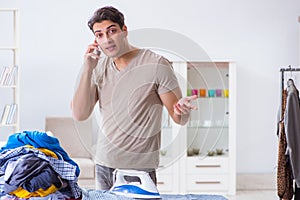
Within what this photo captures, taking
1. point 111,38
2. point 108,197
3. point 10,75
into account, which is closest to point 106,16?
point 111,38

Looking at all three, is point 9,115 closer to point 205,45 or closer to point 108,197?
point 205,45

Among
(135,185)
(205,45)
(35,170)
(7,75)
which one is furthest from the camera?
(205,45)

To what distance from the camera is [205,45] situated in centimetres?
564

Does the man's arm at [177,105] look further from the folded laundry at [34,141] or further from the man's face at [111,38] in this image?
the folded laundry at [34,141]

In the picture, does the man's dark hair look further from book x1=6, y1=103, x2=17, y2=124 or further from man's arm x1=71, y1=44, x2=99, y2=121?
book x1=6, y1=103, x2=17, y2=124

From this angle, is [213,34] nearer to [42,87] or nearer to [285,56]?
[285,56]

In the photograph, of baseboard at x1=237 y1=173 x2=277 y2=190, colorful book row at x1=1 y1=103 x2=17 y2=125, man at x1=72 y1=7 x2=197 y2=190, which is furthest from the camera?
baseboard at x1=237 y1=173 x2=277 y2=190

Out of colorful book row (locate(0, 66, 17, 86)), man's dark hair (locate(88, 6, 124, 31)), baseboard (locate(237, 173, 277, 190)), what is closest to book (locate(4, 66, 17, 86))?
colorful book row (locate(0, 66, 17, 86))

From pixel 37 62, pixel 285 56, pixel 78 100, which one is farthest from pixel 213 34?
pixel 78 100

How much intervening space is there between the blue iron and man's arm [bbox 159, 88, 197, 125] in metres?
0.22

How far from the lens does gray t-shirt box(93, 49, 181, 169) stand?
2.13 m

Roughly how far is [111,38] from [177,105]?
317 millimetres

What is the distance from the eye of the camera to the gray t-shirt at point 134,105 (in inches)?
83.8

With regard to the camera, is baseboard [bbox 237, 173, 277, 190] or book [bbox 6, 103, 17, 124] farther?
baseboard [bbox 237, 173, 277, 190]
